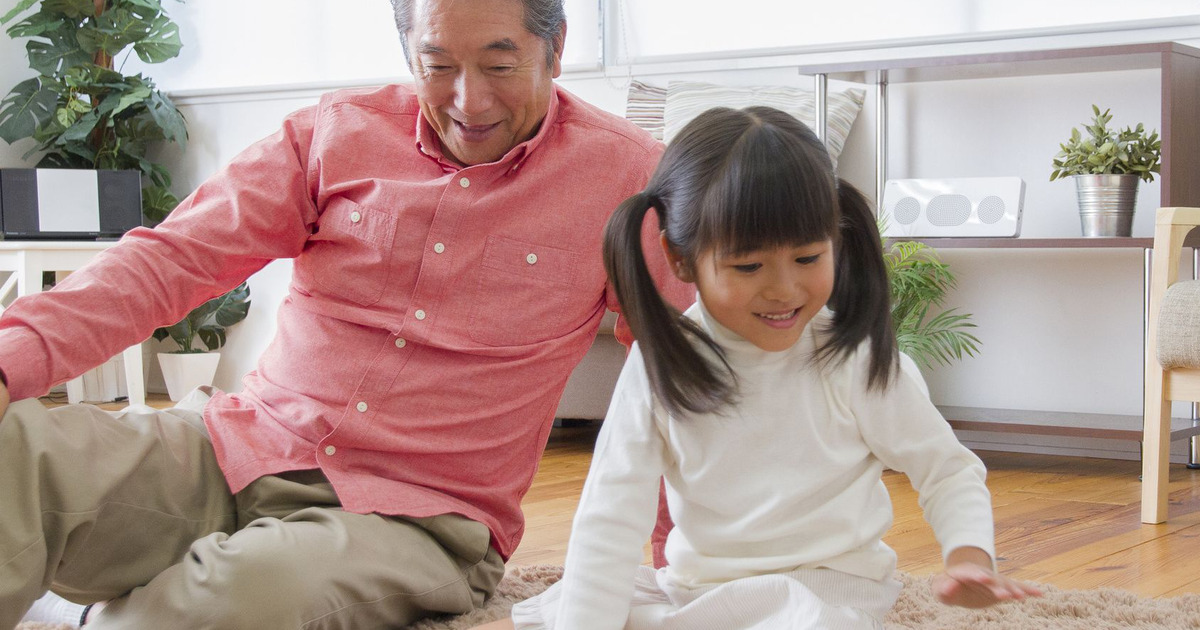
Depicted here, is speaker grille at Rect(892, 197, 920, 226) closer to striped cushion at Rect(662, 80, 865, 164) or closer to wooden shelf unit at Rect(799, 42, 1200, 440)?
wooden shelf unit at Rect(799, 42, 1200, 440)

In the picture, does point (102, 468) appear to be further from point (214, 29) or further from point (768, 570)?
point (214, 29)

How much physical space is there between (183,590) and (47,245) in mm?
2731

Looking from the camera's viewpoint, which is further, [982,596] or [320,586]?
[320,586]

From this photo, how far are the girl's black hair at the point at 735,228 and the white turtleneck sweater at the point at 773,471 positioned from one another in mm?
22

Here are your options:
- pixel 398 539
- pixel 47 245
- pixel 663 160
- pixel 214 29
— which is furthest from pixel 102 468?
pixel 214 29

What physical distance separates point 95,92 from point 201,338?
90cm

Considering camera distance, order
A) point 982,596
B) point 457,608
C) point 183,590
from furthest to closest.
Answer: point 457,608 → point 183,590 → point 982,596

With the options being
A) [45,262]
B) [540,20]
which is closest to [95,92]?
[45,262]

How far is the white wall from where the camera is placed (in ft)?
9.46

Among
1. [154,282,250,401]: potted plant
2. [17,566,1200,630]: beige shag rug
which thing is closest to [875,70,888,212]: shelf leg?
[17,566,1200,630]: beige shag rug

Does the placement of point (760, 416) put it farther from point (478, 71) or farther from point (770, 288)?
point (478, 71)

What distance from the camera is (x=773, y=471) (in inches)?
41.2

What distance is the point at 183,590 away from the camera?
119cm

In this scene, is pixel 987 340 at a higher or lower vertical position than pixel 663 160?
lower
